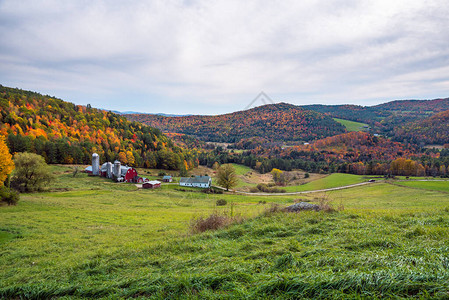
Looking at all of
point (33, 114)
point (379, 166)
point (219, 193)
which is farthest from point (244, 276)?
point (33, 114)

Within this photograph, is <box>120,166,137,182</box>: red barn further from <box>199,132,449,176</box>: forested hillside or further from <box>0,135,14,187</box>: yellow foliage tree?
<box>199,132,449,176</box>: forested hillside

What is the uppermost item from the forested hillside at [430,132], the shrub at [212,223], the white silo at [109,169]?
the forested hillside at [430,132]

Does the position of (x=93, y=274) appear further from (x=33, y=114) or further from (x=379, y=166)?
(x=33, y=114)

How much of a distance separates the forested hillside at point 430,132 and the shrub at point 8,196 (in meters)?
197

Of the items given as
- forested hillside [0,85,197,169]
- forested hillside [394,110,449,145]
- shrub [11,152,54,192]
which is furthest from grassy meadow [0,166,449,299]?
forested hillside [394,110,449,145]

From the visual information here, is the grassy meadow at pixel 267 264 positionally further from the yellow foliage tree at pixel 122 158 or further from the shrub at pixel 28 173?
the yellow foliage tree at pixel 122 158

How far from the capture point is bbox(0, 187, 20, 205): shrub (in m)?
22.0

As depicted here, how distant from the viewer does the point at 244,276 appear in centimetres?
416

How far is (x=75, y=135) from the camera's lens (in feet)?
283

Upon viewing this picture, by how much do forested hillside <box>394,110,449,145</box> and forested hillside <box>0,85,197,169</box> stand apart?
6358 inches

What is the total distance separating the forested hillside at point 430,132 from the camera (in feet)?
479

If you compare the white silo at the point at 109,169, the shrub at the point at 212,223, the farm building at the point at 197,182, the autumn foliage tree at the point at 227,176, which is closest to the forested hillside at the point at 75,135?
the white silo at the point at 109,169

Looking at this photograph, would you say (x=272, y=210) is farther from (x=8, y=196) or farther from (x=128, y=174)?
(x=128, y=174)

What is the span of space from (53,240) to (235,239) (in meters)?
11.7
